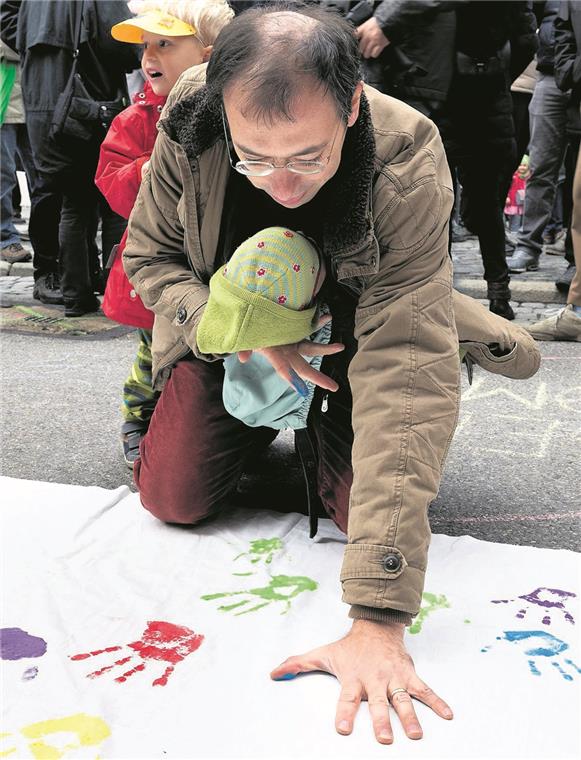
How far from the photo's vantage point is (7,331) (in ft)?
13.5

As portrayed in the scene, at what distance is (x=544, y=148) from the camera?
15.6 feet

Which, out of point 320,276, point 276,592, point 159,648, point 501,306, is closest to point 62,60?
point 501,306

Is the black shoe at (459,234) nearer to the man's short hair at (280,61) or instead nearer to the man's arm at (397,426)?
the man's arm at (397,426)

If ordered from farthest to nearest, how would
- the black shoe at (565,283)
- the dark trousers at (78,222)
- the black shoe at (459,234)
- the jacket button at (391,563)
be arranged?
the black shoe at (459,234), the black shoe at (565,283), the dark trousers at (78,222), the jacket button at (391,563)

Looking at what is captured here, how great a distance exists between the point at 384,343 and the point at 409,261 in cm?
16

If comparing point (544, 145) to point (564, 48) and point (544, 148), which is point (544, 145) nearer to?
point (544, 148)

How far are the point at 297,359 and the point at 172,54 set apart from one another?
3.91 ft

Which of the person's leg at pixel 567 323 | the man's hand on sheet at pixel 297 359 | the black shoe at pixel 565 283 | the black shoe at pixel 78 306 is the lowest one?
the black shoe at pixel 78 306

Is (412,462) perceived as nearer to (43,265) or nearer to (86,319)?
(86,319)

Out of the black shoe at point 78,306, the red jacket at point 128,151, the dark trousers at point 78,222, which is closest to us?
the red jacket at point 128,151

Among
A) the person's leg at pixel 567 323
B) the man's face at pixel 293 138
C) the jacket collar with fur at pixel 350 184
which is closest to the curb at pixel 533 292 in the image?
the person's leg at pixel 567 323

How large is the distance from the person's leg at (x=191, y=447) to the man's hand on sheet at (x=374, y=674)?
0.61 m

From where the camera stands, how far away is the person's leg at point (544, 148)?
4.69 m

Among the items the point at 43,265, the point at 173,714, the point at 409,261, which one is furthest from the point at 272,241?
the point at 43,265
